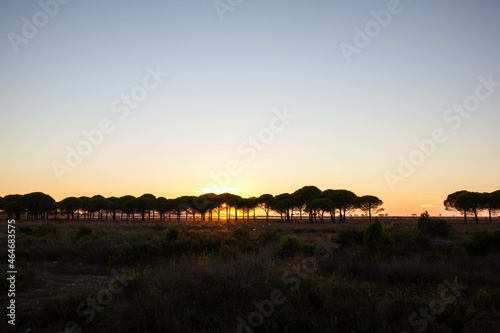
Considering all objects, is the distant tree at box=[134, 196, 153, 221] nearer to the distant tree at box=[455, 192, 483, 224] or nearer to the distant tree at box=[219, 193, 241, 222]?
the distant tree at box=[219, 193, 241, 222]

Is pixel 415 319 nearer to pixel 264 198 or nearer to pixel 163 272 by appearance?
pixel 163 272

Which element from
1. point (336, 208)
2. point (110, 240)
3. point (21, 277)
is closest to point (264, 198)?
point (336, 208)

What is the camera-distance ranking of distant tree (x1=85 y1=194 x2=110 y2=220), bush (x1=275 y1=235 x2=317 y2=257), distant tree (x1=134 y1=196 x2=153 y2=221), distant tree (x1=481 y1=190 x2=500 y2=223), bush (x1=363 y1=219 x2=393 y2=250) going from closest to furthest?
1. bush (x1=275 y1=235 x2=317 y2=257)
2. bush (x1=363 y1=219 x2=393 y2=250)
3. distant tree (x1=481 y1=190 x2=500 y2=223)
4. distant tree (x1=85 y1=194 x2=110 y2=220)
5. distant tree (x1=134 y1=196 x2=153 y2=221)

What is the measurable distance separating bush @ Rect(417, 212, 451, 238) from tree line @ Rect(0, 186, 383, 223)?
46.7 meters

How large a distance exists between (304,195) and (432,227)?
206ft

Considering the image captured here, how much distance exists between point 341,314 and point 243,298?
197cm

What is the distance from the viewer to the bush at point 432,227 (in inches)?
803

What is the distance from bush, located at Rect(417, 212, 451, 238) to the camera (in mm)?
20391

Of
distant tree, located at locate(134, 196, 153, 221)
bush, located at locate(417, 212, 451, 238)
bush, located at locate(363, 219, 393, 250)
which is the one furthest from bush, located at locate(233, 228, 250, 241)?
distant tree, located at locate(134, 196, 153, 221)

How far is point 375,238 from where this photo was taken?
15.1m

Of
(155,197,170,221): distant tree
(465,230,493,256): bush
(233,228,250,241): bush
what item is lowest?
(465,230,493,256): bush

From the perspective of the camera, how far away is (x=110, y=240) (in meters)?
16.4

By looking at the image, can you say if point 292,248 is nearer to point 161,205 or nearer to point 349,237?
point 349,237

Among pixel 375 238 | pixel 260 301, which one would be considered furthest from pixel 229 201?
pixel 260 301
